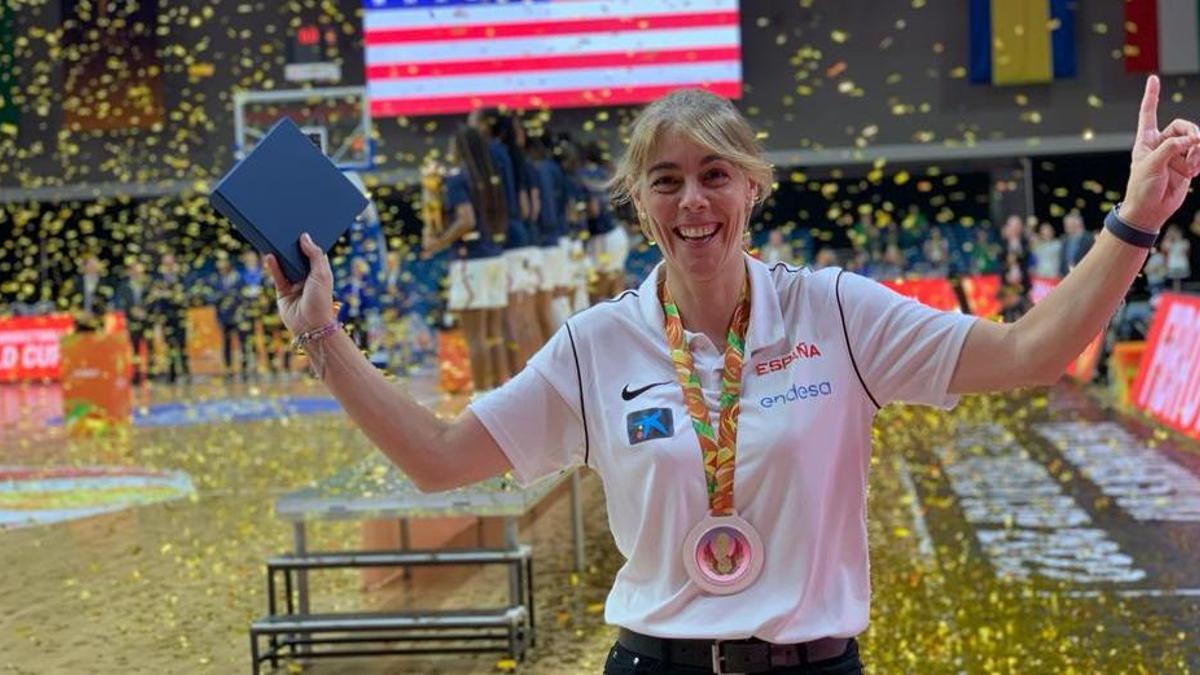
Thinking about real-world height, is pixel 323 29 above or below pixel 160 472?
above

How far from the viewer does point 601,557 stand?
7.46 m

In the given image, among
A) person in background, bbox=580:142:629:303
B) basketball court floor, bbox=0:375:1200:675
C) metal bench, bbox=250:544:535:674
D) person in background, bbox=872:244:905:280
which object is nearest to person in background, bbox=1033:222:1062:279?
person in background, bbox=872:244:905:280

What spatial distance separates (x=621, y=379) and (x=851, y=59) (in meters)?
21.8

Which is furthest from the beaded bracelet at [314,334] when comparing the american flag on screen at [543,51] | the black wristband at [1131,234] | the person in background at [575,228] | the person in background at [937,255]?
the person in background at [937,255]

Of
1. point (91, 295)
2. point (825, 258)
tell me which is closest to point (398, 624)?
point (825, 258)

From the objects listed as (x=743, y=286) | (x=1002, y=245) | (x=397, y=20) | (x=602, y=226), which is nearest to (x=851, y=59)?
(x=1002, y=245)

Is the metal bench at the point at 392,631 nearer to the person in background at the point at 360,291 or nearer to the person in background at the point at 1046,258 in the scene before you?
the person in background at the point at 360,291

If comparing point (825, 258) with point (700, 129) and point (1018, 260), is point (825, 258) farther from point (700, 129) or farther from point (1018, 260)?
point (700, 129)

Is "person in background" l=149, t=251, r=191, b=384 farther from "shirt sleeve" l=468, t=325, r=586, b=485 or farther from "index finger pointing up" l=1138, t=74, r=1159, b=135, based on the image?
"index finger pointing up" l=1138, t=74, r=1159, b=135

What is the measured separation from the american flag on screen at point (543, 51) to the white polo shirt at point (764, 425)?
1937 centimetres

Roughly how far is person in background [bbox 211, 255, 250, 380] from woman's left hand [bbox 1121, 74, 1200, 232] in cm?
1876

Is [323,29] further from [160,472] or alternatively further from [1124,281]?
[1124,281]

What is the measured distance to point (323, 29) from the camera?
23.9 m

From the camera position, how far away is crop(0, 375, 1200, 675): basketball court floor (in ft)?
18.2
